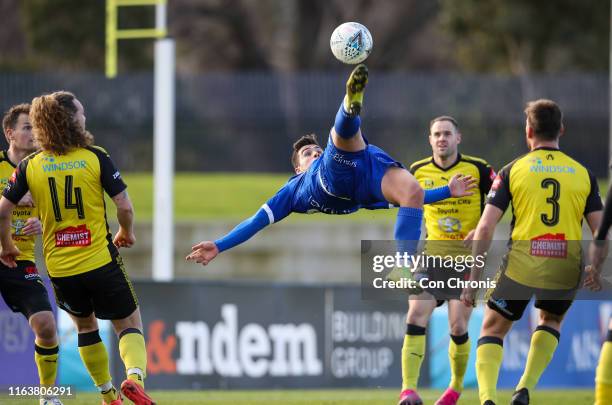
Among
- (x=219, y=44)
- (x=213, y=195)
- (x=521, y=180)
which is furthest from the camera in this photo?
(x=219, y=44)

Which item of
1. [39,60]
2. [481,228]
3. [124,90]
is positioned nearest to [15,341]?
[481,228]

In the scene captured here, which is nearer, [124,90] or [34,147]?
[34,147]

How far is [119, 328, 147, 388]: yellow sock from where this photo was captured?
884 cm


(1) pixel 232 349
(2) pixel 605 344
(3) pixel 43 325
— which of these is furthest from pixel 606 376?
(1) pixel 232 349

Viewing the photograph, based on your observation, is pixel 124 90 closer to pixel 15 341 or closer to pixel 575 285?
pixel 15 341

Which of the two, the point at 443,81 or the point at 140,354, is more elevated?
the point at 443,81

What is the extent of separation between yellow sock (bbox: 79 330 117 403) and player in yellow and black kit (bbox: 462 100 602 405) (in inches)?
114

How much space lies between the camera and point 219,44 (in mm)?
42625

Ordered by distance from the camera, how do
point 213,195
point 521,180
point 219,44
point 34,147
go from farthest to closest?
point 219,44, point 213,195, point 34,147, point 521,180

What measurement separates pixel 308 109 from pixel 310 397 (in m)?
14.4

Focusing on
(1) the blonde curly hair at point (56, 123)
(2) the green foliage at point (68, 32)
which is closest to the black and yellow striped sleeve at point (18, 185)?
(1) the blonde curly hair at point (56, 123)

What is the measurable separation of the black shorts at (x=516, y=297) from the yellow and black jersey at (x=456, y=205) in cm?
183

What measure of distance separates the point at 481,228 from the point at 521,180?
1.55 feet

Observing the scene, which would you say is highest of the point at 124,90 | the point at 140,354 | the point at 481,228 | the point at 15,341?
the point at 124,90
